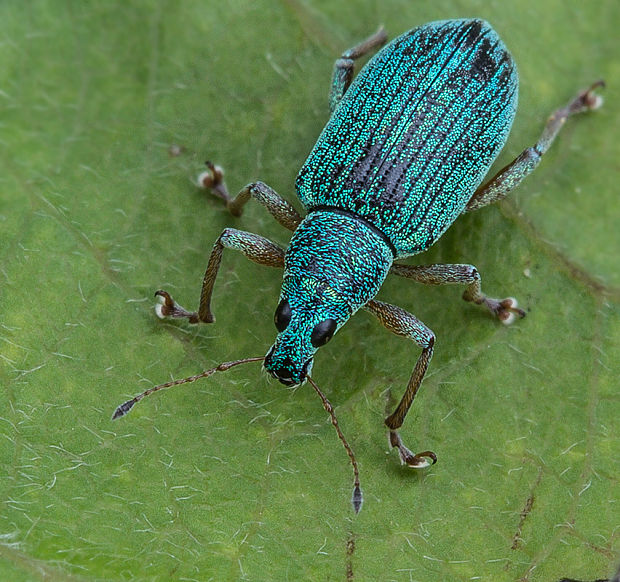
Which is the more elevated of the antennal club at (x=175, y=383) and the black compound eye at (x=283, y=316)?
the black compound eye at (x=283, y=316)

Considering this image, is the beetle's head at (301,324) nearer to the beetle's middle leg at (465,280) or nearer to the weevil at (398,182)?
the weevil at (398,182)

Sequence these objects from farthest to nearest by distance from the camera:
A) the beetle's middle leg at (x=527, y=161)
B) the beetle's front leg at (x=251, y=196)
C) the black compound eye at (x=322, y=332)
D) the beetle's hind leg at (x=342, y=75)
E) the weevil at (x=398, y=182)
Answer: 1. the beetle's hind leg at (x=342, y=75)
2. the beetle's middle leg at (x=527, y=161)
3. the beetle's front leg at (x=251, y=196)
4. the weevil at (x=398, y=182)
5. the black compound eye at (x=322, y=332)

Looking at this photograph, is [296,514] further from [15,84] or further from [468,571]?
[15,84]

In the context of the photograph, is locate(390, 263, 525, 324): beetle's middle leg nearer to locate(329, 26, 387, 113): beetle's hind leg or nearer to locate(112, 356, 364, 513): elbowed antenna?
locate(112, 356, 364, 513): elbowed antenna

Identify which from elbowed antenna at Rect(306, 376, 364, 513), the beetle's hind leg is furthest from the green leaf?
the beetle's hind leg

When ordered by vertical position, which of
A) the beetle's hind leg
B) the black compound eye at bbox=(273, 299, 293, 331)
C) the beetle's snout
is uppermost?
the beetle's hind leg

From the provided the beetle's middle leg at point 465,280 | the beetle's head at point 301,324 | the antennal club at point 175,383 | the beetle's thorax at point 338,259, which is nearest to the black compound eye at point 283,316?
the beetle's head at point 301,324

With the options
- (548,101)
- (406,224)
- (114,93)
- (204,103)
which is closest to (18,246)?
(114,93)
